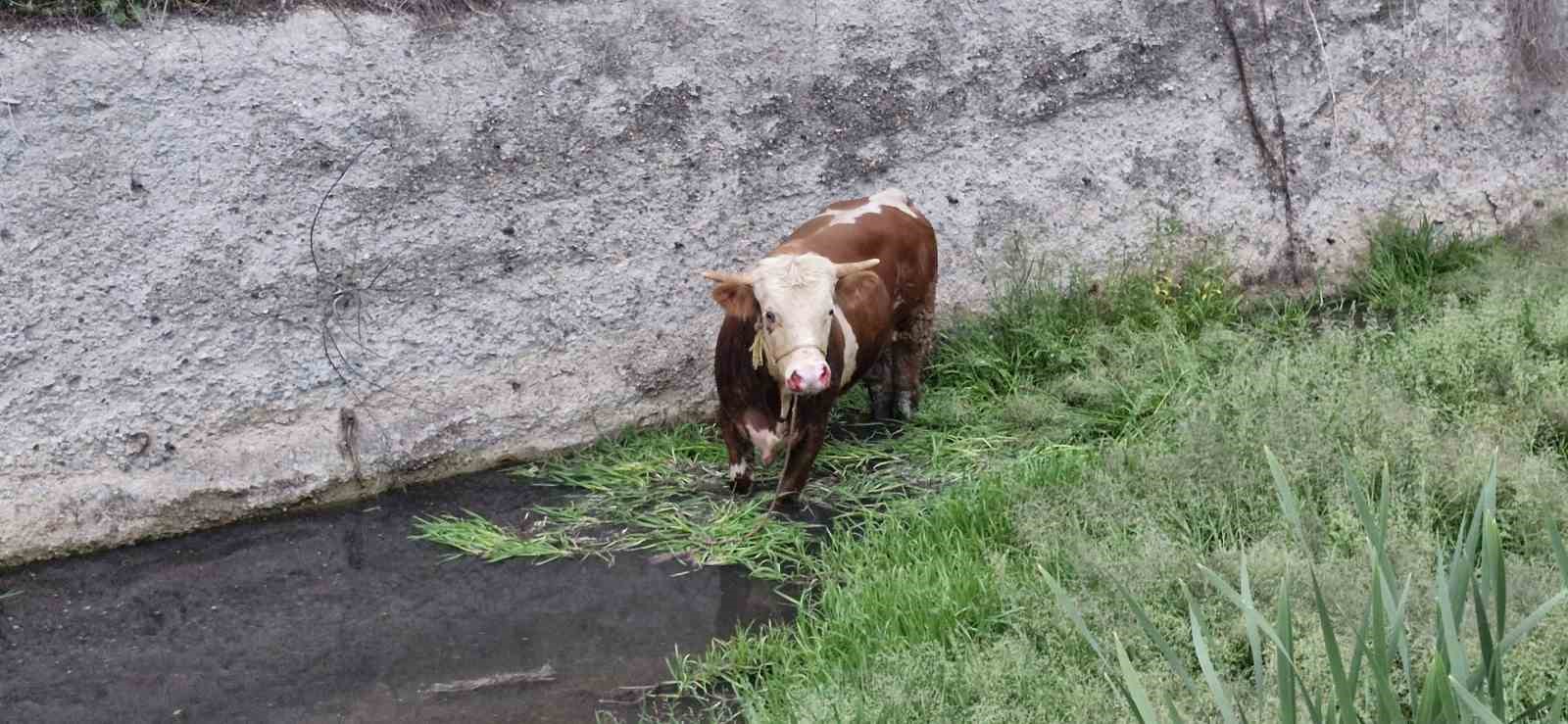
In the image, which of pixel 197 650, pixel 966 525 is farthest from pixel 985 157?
pixel 197 650

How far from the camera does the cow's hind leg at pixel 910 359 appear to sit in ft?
20.2

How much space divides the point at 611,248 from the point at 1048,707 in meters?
2.92

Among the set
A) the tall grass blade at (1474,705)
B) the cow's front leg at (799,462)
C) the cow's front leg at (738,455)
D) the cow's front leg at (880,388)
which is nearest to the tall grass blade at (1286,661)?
the tall grass blade at (1474,705)

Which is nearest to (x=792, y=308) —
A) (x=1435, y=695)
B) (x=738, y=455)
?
(x=738, y=455)

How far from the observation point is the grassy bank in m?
3.74

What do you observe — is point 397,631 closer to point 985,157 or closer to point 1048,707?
point 1048,707

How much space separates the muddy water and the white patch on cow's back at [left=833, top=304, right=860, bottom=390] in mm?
952

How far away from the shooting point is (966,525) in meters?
4.87

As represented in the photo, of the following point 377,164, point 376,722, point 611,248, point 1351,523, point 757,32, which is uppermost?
point 757,32

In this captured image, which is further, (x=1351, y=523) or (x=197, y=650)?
(x=197, y=650)

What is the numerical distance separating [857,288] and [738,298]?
46 cm

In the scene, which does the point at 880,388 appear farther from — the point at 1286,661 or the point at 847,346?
the point at 1286,661

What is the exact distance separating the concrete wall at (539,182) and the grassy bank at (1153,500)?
37cm

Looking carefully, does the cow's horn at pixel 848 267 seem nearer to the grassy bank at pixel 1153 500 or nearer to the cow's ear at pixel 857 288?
the cow's ear at pixel 857 288
